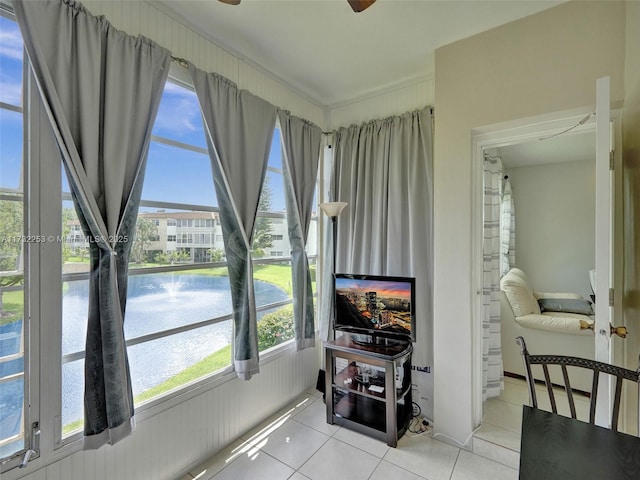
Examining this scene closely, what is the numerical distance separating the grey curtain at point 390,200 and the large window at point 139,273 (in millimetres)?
648

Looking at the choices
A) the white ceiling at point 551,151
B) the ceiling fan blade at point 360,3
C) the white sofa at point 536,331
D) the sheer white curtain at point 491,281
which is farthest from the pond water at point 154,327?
the white ceiling at point 551,151

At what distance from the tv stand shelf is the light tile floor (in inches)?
3.2

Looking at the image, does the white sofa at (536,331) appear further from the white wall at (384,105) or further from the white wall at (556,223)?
the white wall at (384,105)

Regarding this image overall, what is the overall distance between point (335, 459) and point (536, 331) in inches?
89.0

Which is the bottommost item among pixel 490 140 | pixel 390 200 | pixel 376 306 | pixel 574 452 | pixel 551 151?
pixel 574 452

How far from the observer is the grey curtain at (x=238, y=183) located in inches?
73.5

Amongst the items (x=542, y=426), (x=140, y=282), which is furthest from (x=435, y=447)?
(x=140, y=282)

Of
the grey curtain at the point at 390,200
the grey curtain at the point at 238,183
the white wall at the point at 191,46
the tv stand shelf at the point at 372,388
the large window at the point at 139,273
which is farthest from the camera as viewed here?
the grey curtain at the point at 390,200

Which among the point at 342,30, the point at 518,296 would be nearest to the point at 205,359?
the point at 342,30

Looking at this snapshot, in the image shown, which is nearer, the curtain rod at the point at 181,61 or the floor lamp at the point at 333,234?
the curtain rod at the point at 181,61

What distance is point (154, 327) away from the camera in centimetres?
167

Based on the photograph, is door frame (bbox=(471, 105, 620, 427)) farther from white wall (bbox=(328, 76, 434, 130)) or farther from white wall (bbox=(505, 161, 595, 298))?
white wall (bbox=(505, 161, 595, 298))

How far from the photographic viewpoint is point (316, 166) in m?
2.67

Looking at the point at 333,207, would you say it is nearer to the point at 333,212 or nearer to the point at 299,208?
the point at 333,212
